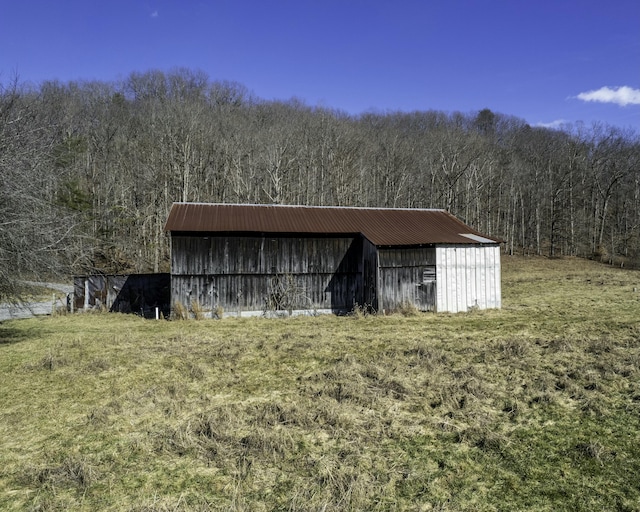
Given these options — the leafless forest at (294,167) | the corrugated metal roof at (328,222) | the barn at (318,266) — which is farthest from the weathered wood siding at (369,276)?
the leafless forest at (294,167)

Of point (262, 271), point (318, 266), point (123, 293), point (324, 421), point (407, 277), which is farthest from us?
point (123, 293)

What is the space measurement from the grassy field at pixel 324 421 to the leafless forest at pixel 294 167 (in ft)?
65.2

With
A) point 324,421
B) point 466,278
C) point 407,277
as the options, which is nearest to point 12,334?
point 324,421

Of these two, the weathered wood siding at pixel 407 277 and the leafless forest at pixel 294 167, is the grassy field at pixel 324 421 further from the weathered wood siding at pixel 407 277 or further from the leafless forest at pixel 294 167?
the leafless forest at pixel 294 167

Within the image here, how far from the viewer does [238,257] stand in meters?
19.5

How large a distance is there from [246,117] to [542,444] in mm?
51535

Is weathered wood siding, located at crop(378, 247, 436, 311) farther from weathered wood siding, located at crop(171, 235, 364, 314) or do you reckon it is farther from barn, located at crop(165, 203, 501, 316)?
weathered wood siding, located at crop(171, 235, 364, 314)

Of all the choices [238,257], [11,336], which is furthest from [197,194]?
[11,336]

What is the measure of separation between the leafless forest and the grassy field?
19.9 meters

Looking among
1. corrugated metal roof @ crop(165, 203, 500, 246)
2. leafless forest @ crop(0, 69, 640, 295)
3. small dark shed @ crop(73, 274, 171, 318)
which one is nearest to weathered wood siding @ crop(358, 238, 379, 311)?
corrugated metal roof @ crop(165, 203, 500, 246)

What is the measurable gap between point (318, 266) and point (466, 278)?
714 cm

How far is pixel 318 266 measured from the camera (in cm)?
2034

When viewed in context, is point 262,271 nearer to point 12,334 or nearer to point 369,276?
point 369,276

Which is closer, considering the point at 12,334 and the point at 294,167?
the point at 12,334
